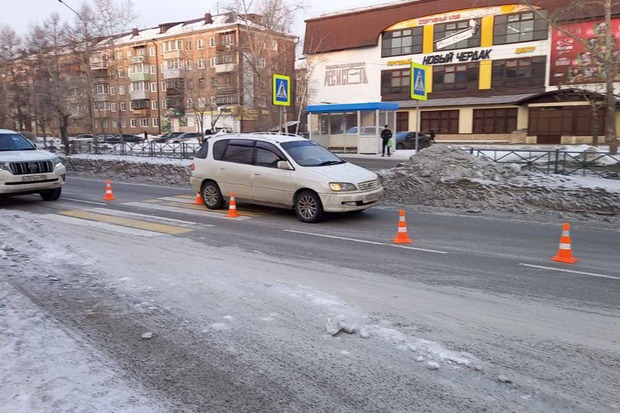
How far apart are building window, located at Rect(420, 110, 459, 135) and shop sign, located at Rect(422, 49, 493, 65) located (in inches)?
170

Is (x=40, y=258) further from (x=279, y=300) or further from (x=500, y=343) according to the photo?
(x=500, y=343)

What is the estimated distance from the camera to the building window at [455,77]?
41750 mm

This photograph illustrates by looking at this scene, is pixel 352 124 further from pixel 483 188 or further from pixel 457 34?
pixel 457 34

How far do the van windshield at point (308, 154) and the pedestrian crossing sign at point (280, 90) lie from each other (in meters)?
7.04

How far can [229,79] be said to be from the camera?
206 ft

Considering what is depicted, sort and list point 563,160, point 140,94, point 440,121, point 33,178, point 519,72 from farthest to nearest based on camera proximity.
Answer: point 140,94 → point 440,121 → point 519,72 → point 563,160 → point 33,178

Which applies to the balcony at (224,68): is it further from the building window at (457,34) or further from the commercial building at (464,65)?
the building window at (457,34)

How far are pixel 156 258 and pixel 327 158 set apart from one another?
16.6 feet

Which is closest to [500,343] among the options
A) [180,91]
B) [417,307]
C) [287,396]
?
[417,307]

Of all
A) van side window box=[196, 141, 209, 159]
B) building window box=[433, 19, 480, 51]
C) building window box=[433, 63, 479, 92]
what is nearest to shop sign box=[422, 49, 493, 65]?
building window box=[433, 63, 479, 92]

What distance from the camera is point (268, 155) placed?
10797 mm

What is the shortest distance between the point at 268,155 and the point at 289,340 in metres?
6.92

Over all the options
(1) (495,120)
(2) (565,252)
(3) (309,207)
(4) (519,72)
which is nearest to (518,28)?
(4) (519,72)

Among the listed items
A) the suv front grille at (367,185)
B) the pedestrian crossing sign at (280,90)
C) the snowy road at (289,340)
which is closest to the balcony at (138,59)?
the pedestrian crossing sign at (280,90)
